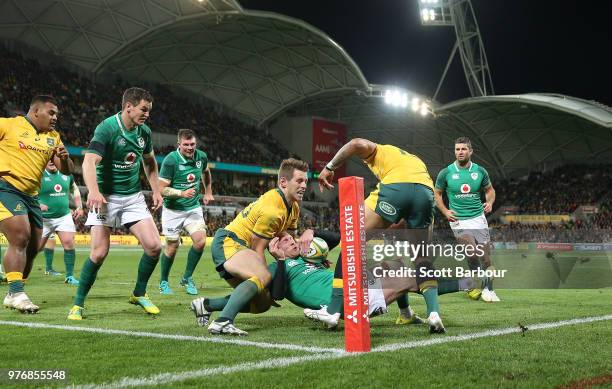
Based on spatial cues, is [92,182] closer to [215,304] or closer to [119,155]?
[119,155]

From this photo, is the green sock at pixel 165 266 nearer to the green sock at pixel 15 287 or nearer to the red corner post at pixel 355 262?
the green sock at pixel 15 287

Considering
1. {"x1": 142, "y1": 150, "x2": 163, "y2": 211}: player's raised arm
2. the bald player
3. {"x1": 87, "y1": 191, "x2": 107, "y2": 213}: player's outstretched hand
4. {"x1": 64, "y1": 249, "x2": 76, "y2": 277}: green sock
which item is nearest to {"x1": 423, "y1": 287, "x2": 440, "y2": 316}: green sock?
{"x1": 87, "y1": 191, "x2": 107, "y2": 213}: player's outstretched hand

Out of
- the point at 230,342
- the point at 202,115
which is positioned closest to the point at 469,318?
the point at 230,342

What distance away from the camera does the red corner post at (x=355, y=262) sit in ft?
13.6

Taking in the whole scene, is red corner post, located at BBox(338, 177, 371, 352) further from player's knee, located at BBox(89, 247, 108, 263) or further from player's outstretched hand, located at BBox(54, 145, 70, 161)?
player's outstretched hand, located at BBox(54, 145, 70, 161)

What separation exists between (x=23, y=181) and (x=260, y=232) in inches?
115

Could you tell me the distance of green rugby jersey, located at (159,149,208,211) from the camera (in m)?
10.1

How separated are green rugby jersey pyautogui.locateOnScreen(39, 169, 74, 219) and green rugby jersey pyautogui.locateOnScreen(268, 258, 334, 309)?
7399mm

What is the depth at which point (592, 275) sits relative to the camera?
14.1 m

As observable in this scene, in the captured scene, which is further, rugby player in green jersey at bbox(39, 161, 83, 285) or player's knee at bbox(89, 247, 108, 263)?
rugby player in green jersey at bbox(39, 161, 83, 285)

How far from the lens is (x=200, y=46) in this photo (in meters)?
46.6

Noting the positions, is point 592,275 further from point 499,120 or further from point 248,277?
point 499,120

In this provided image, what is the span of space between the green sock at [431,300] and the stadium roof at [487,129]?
→ 43.4 metres

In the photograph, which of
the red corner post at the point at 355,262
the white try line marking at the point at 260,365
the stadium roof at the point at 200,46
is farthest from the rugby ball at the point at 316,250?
the stadium roof at the point at 200,46
